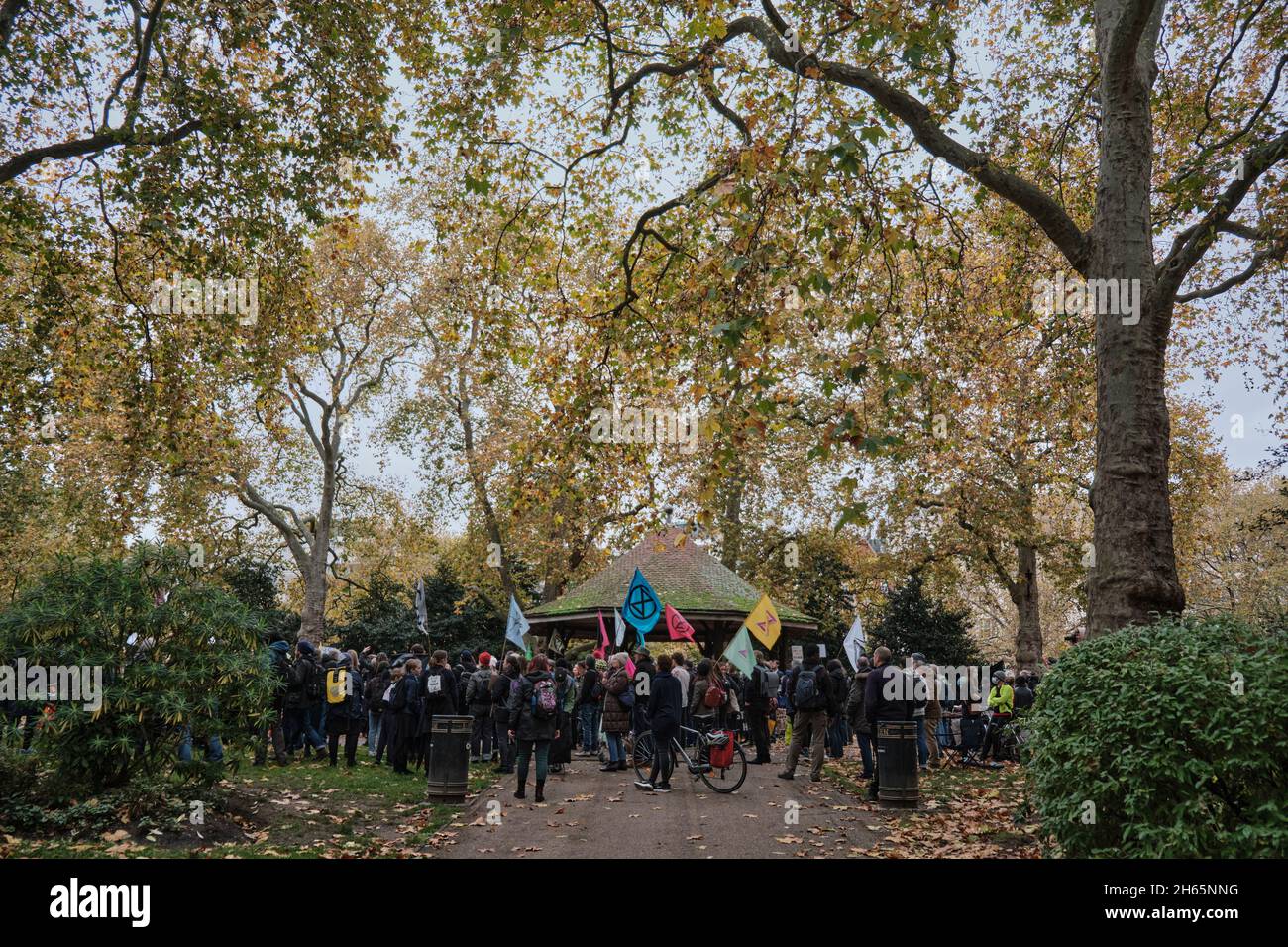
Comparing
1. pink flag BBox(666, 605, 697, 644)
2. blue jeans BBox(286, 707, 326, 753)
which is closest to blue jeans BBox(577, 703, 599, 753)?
pink flag BBox(666, 605, 697, 644)

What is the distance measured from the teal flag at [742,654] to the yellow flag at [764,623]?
0.23 metres

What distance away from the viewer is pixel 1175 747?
5223 millimetres

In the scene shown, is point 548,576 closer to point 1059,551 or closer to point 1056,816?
point 1059,551

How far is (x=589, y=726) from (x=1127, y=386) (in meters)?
13.2

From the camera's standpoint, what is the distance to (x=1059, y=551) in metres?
30.5

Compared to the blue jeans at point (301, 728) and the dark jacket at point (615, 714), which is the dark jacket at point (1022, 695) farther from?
the blue jeans at point (301, 728)

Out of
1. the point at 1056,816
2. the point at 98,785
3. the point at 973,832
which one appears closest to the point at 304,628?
the point at 98,785

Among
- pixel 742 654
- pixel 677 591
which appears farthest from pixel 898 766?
pixel 677 591

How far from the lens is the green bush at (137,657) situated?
841cm

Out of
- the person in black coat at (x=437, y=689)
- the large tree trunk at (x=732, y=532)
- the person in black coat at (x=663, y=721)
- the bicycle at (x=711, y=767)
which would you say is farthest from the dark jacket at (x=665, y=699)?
the large tree trunk at (x=732, y=532)

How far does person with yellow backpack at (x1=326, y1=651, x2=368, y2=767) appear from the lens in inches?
563

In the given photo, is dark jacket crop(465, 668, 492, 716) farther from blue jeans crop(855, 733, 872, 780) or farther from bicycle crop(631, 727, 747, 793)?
blue jeans crop(855, 733, 872, 780)

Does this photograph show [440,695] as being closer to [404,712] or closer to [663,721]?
[404,712]
